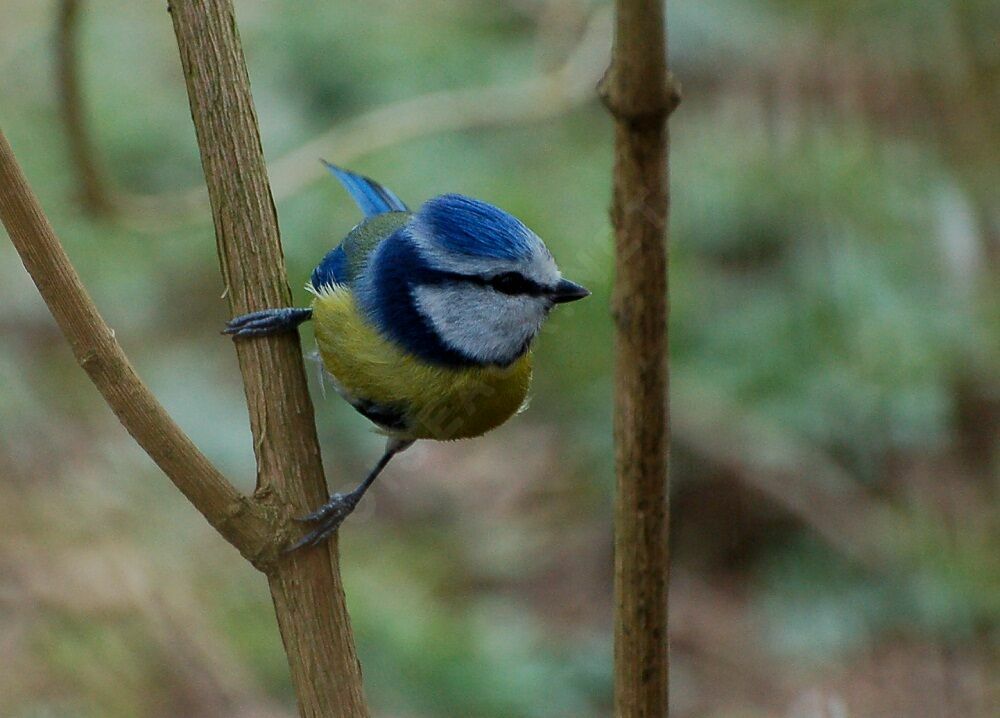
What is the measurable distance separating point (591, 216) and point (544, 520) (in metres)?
1.01

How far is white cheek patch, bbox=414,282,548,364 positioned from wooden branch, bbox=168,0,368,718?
396mm

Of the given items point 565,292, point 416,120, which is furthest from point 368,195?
point 416,120

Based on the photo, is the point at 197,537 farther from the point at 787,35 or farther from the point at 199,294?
the point at 787,35

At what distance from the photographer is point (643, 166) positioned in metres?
0.76

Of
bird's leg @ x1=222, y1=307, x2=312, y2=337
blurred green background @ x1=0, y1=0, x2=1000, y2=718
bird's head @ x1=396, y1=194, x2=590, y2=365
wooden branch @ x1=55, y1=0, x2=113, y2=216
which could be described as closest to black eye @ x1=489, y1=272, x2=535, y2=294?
bird's head @ x1=396, y1=194, x2=590, y2=365

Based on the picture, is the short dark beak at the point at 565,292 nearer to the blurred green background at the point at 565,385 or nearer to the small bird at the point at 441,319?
the small bird at the point at 441,319

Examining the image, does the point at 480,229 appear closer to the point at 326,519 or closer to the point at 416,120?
the point at 326,519

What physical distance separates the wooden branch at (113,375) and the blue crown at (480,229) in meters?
0.57

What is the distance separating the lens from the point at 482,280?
1.78 meters

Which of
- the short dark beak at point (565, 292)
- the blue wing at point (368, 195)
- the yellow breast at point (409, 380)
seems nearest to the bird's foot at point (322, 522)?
the yellow breast at point (409, 380)

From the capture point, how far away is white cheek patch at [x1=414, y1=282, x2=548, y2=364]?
180 centimetres

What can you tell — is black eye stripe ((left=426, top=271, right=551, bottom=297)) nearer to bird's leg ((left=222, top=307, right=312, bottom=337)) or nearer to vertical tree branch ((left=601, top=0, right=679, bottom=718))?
bird's leg ((left=222, top=307, right=312, bottom=337))

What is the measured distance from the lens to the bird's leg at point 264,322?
1434 millimetres

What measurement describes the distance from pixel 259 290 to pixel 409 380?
43cm
